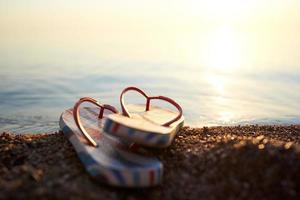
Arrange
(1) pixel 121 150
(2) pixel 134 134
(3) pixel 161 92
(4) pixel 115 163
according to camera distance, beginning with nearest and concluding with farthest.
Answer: (4) pixel 115 163 < (2) pixel 134 134 < (1) pixel 121 150 < (3) pixel 161 92

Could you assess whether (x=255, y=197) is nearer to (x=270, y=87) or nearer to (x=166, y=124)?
(x=166, y=124)

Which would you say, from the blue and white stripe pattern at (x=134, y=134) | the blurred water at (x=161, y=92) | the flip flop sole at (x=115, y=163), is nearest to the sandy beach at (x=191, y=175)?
the flip flop sole at (x=115, y=163)

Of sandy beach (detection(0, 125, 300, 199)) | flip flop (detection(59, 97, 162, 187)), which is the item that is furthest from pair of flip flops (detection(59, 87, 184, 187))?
sandy beach (detection(0, 125, 300, 199))

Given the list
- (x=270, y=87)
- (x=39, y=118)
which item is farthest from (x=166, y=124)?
(x=270, y=87)

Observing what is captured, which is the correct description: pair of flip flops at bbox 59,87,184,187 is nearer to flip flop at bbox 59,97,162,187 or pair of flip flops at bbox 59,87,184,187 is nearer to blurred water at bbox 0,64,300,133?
flip flop at bbox 59,97,162,187

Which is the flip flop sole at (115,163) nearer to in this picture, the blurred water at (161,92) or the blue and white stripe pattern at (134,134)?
the blue and white stripe pattern at (134,134)

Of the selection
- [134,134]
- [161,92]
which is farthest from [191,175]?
[161,92]

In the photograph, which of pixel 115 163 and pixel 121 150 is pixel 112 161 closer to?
pixel 115 163
